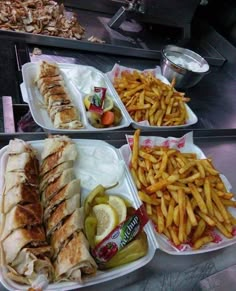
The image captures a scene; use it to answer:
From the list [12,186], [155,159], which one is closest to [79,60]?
[155,159]

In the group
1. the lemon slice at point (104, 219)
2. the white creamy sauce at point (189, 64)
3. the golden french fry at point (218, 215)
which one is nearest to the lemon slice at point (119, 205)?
the lemon slice at point (104, 219)

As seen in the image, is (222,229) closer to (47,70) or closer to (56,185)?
(56,185)

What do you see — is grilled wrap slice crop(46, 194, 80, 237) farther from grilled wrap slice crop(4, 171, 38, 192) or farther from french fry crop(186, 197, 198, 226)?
Result: french fry crop(186, 197, 198, 226)

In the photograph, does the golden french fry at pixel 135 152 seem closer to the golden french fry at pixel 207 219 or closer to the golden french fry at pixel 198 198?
the golden french fry at pixel 198 198

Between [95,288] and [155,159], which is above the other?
[155,159]

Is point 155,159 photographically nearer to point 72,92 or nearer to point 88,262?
point 88,262

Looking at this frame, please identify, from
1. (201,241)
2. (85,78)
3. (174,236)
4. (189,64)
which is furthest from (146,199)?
(189,64)
